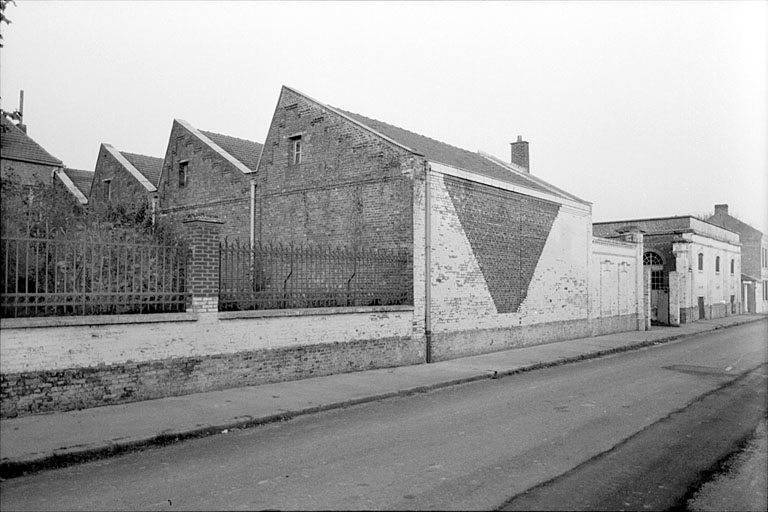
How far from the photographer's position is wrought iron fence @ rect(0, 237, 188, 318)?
28.4 ft

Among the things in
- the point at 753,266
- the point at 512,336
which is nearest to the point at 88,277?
the point at 512,336

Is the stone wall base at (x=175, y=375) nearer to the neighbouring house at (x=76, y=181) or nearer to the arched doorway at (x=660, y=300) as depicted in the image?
the neighbouring house at (x=76, y=181)

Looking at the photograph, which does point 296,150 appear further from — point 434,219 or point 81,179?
point 81,179

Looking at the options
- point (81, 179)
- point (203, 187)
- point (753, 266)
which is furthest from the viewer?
point (753, 266)

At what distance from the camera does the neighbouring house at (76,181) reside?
88.9ft

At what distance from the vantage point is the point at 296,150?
61.7ft

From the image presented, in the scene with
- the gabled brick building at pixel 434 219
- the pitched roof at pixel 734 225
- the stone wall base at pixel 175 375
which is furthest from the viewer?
the pitched roof at pixel 734 225

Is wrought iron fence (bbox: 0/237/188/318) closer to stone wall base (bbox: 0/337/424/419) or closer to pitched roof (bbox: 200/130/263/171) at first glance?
stone wall base (bbox: 0/337/424/419)

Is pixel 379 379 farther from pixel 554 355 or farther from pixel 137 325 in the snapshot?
pixel 554 355

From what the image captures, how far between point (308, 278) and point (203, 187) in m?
11.1

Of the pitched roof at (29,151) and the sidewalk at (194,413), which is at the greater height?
the pitched roof at (29,151)

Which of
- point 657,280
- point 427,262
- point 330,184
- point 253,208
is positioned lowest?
point 657,280

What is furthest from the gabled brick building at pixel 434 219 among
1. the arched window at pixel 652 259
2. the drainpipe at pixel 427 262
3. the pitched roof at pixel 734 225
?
the pitched roof at pixel 734 225

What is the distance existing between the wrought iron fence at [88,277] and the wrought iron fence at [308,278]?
3.26 feet
